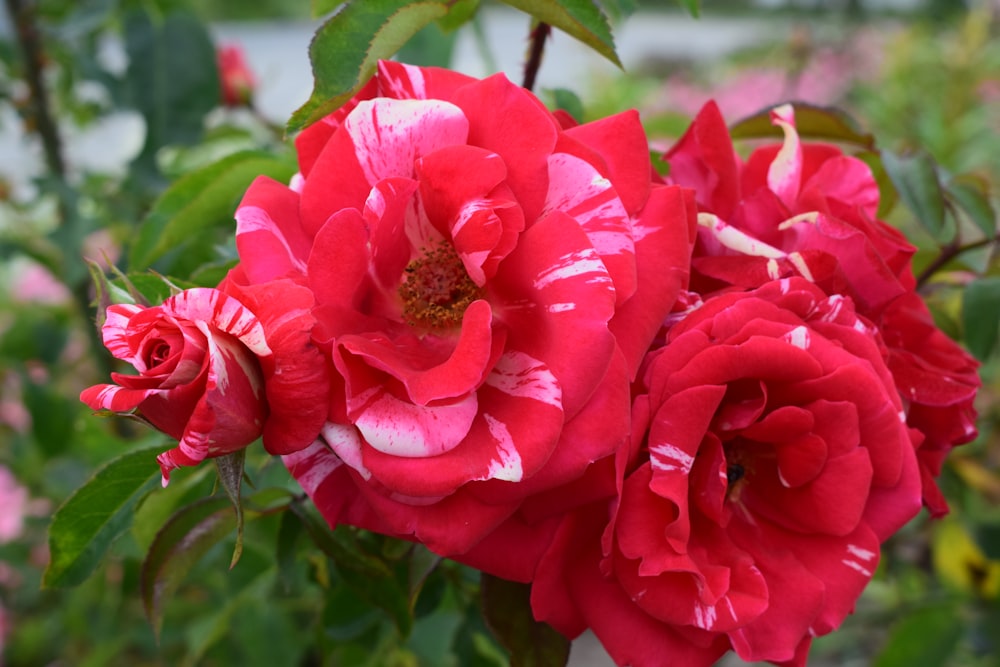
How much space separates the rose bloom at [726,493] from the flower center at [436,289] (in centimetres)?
9

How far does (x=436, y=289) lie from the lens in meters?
0.38

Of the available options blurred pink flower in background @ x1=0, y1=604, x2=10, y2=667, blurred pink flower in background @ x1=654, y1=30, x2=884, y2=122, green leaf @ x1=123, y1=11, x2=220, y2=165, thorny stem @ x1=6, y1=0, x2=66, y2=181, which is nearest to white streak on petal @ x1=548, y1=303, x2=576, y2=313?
green leaf @ x1=123, y1=11, x2=220, y2=165

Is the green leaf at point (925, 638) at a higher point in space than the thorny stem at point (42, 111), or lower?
lower

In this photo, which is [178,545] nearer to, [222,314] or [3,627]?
[222,314]

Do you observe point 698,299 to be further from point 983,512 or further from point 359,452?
point 983,512

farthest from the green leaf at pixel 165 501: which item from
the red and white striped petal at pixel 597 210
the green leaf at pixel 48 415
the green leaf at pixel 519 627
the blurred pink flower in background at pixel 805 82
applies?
the blurred pink flower in background at pixel 805 82

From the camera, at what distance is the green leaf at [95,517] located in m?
0.44

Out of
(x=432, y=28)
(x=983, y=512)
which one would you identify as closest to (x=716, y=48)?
(x=983, y=512)

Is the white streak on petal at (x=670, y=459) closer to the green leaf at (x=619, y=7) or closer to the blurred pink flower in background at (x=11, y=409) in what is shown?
the green leaf at (x=619, y=7)

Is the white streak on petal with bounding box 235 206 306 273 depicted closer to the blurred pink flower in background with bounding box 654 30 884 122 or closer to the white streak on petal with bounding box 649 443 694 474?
the white streak on petal with bounding box 649 443 694 474

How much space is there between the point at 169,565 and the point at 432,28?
0.45m

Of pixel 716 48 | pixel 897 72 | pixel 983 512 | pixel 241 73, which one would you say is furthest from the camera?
pixel 716 48

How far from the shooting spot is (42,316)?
1234 millimetres

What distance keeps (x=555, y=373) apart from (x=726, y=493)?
13cm
